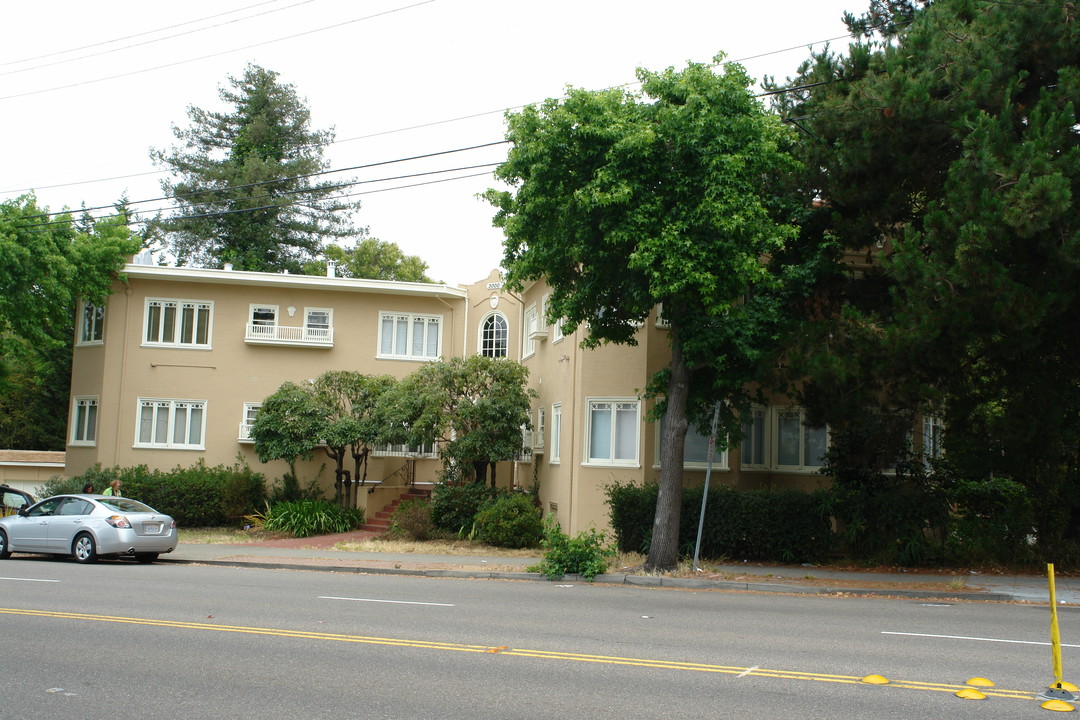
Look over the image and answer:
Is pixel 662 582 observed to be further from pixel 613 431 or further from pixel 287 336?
pixel 287 336

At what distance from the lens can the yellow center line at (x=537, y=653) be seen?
7562 mm

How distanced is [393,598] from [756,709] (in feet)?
24.5

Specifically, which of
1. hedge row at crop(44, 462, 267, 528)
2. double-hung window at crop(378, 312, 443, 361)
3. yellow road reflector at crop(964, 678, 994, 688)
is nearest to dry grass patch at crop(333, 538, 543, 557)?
hedge row at crop(44, 462, 267, 528)

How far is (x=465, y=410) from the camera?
22.5 meters

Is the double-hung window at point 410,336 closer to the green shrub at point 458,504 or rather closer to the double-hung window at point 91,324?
the green shrub at point 458,504

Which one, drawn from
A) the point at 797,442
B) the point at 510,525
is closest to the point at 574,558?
the point at 510,525

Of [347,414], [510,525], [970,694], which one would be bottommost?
[970,694]

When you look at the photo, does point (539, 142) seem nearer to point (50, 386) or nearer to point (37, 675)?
point (37, 675)

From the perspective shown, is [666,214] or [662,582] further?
[662,582]

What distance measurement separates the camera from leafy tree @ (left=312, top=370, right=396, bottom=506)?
2456cm

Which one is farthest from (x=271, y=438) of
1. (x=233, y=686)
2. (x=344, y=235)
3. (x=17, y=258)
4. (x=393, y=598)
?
(x=344, y=235)

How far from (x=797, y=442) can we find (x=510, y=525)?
6880 mm

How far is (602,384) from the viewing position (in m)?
20.8

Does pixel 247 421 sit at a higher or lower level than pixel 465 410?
lower
